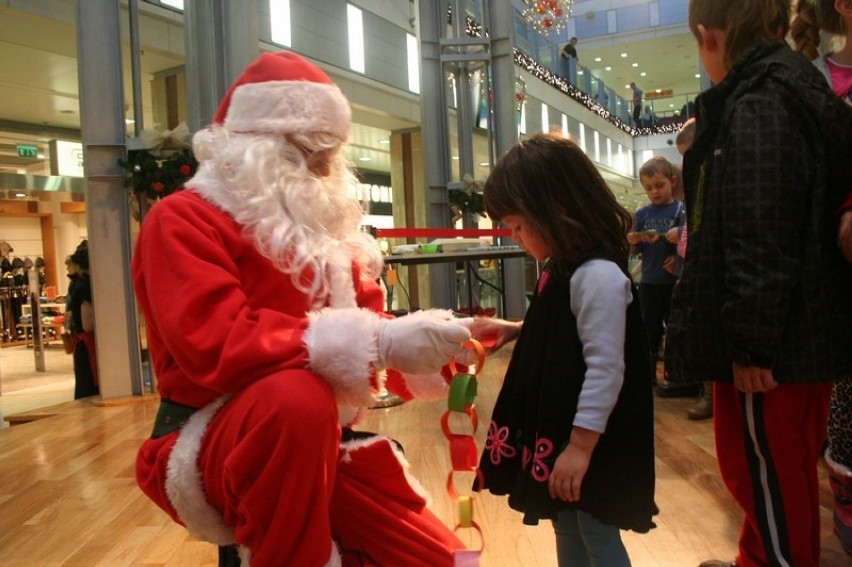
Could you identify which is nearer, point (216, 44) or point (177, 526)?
point (177, 526)

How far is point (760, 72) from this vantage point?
1358 millimetres

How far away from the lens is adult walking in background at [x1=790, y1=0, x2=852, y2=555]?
160 centimetres

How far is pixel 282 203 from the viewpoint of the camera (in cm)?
142

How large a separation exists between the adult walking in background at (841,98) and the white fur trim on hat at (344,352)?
3.13 feet

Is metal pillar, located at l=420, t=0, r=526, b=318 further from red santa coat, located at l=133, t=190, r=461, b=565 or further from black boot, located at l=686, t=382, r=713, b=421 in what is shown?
red santa coat, located at l=133, t=190, r=461, b=565

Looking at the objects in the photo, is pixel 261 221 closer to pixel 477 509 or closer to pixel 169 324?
pixel 169 324

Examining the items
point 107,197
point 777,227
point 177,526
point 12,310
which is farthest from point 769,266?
point 12,310

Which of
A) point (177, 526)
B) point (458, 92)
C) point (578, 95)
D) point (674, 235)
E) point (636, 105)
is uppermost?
point (636, 105)

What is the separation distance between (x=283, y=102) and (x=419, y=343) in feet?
2.11

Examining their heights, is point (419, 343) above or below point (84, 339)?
above

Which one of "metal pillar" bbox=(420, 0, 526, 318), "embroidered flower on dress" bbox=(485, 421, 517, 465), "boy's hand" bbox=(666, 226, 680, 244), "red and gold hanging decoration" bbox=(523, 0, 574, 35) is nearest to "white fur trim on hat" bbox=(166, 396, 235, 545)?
"embroidered flower on dress" bbox=(485, 421, 517, 465)

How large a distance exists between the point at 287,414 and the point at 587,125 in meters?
17.8

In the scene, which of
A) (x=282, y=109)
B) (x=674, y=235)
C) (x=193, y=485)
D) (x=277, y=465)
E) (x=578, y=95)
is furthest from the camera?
(x=578, y=95)

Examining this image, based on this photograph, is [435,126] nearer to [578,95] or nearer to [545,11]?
[545,11]
